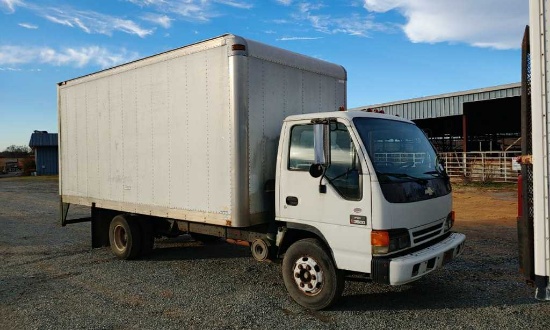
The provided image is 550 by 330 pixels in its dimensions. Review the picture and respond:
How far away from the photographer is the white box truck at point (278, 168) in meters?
4.61

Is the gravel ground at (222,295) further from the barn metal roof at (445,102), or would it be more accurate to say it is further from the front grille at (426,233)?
the barn metal roof at (445,102)

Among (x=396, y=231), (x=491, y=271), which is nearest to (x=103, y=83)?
(x=396, y=231)

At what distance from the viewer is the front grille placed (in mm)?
4773

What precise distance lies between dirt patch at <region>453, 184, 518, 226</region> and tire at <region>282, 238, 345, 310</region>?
8301 mm

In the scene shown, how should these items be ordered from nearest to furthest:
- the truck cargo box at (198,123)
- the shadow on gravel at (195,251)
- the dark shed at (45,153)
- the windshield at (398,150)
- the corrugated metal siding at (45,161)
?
the windshield at (398,150), the truck cargo box at (198,123), the shadow on gravel at (195,251), the dark shed at (45,153), the corrugated metal siding at (45,161)

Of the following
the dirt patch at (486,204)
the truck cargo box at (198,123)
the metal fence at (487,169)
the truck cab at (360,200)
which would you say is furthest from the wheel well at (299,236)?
the metal fence at (487,169)

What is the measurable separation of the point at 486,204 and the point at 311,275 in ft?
41.2

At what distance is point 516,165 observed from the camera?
432cm

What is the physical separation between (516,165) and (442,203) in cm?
110

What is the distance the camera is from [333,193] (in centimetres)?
478

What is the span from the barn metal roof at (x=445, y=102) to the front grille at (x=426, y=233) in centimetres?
1857

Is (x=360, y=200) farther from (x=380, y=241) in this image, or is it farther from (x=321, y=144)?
(x=321, y=144)

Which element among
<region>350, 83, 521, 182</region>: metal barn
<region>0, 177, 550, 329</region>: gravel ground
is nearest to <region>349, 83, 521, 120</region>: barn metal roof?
<region>350, 83, 521, 182</region>: metal barn

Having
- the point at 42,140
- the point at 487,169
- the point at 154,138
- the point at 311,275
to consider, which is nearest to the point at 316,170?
the point at 311,275
